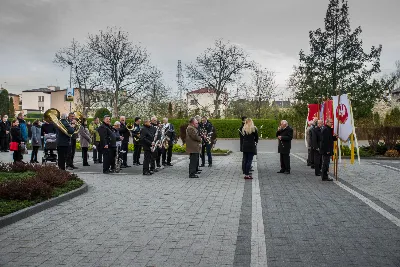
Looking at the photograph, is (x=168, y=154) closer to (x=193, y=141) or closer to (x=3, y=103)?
(x=193, y=141)

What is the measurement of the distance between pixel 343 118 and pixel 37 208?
1017 centimetres

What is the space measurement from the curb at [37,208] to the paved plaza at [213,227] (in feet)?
0.46

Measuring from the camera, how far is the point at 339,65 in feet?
142

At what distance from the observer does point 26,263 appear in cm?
559

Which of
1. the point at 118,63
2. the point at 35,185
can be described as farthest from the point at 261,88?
the point at 35,185

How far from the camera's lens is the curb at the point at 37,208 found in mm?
7742

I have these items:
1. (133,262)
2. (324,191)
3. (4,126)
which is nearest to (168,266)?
(133,262)

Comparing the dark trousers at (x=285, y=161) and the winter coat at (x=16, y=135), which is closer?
the dark trousers at (x=285, y=161)

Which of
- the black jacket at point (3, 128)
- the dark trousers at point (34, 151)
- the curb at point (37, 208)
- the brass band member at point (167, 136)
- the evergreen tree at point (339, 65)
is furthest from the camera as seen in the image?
the evergreen tree at point (339, 65)

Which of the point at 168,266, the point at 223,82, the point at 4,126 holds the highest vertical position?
the point at 223,82

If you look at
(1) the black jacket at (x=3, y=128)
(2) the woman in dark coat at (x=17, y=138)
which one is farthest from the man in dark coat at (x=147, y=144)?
(1) the black jacket at (x=3, y=128)

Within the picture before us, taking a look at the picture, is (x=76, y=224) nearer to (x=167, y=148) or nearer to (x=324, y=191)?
(x=324, y=191)

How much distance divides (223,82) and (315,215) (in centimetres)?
5183

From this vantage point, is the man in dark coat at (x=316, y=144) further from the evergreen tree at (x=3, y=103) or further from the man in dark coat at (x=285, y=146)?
the evergreen tree at (x=3, y=103)
